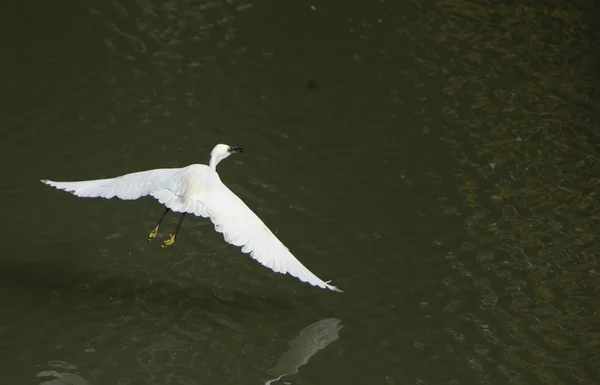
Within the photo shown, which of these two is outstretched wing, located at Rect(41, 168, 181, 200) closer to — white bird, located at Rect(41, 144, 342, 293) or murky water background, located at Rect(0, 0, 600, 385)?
white bird, located at Rect(41, 144, 342, 293)

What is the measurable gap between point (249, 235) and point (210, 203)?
0.26 meters

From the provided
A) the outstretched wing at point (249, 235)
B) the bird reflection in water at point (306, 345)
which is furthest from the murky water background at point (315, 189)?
the outstretched wing at point (249, 235)

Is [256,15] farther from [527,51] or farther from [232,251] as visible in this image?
[232,251]

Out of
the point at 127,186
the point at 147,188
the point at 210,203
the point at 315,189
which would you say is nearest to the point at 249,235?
the point at 210,203

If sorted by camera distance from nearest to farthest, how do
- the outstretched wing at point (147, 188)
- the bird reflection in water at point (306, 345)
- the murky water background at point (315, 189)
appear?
the outstretched wing at point (147, 188) < the bird reflection in water at point (306, 345) < the murky water background at point (315, 189)

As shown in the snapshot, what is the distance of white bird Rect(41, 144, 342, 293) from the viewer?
4.92 metres

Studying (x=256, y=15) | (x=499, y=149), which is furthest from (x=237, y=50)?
(x=499, y=149)

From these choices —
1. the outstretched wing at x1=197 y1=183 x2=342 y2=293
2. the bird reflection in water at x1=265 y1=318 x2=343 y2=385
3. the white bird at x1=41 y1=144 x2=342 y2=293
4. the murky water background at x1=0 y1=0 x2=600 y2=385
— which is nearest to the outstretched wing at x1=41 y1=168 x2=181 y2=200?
the white bird at x1=41 y1=144 x2=342 y2=293

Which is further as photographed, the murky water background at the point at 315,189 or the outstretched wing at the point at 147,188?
the murky water background at the point at 315,189

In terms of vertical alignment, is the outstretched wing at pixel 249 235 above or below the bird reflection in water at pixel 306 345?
above

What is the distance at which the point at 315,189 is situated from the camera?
21.7 ft

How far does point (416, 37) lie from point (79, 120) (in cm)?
309

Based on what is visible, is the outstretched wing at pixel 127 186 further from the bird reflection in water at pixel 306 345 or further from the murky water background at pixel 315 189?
the bird reflection in water at pixel 306 345

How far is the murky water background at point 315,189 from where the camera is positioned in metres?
5.24
